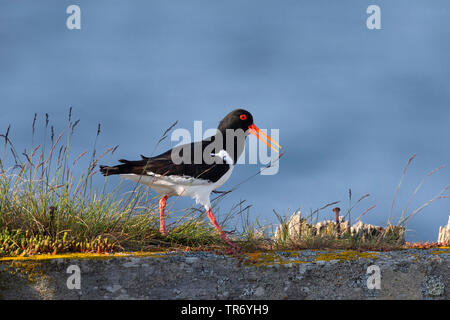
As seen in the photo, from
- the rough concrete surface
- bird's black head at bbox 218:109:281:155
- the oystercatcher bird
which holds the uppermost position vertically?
bird's black head at bbox 218:109:281:155

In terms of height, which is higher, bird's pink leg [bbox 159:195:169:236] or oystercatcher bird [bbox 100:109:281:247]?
oystercatcher bird [bbox 100:109:281:247]

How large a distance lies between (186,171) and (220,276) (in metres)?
2.19

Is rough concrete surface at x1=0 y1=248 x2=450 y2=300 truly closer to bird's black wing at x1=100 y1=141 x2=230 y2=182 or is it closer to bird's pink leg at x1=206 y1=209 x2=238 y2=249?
bird's pink leg at x1=206 y1=209 x2=238 y2=249

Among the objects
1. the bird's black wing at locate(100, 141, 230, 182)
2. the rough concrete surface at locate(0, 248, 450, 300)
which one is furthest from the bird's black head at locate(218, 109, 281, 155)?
the rough concrete surface at locate(0, 248, 450, 300)

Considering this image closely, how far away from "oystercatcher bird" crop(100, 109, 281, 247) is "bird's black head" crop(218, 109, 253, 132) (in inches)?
17.4

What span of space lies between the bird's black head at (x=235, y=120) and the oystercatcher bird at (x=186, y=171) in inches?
17.4

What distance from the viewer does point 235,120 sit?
8.40m

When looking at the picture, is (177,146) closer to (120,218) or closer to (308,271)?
(120,218)

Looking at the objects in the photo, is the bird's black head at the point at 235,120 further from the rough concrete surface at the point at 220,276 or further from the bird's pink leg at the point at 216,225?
the rough concrete surface at the point at 220,276

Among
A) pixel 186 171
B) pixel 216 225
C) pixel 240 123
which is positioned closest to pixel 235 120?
pixel 240 123

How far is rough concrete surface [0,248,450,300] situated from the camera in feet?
17.7

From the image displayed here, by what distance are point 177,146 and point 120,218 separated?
73.5 inches
